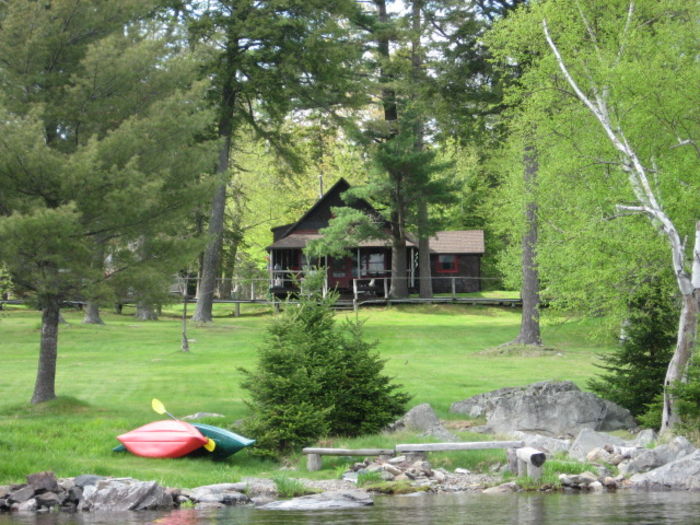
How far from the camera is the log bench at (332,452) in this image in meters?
14.9

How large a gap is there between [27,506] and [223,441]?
3.79m

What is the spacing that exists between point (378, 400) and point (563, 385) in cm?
427

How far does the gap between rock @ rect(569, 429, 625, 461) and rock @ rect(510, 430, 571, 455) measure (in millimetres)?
236

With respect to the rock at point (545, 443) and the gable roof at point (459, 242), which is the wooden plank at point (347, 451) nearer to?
the rock at point (545, 443)

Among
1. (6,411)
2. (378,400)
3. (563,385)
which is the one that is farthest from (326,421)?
(6,411)

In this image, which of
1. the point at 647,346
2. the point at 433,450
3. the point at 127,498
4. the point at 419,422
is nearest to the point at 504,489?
the point at 433,450

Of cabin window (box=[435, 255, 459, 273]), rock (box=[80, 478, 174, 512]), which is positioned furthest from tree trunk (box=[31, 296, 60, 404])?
cabin window (box=[435, 255, 459, 273])

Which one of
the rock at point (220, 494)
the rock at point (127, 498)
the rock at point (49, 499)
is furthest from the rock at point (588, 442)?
the rock at point (49, 499)

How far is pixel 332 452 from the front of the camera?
14906 mm

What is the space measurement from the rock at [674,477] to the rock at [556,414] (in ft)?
12.7

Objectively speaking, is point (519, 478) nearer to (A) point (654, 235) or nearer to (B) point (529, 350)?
(A) point (654, 235)

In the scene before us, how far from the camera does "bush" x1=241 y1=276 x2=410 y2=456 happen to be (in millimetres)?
16375

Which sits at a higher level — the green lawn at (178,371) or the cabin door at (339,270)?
the cabin door at (339,270)

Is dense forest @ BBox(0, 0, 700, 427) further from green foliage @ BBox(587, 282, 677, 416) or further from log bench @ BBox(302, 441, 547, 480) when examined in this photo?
log bench @ BBox(302, 441, 547, 480)
